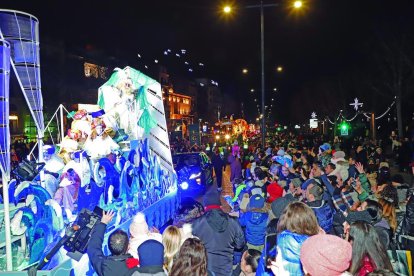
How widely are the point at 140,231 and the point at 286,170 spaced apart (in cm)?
571

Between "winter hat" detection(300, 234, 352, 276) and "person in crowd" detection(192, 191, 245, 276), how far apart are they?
237 centimetres

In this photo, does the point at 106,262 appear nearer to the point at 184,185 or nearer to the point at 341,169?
the point at 341,169

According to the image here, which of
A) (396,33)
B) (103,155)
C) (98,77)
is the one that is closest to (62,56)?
(98,77)

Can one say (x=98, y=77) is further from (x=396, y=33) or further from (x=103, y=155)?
(x=103, y=155)

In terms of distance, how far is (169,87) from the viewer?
269 feet

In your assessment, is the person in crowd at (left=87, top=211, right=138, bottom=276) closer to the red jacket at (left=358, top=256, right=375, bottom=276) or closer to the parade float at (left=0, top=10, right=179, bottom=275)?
the parade float at (left=0, top=10, right=179, bottom=275)

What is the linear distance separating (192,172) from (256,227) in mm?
11069

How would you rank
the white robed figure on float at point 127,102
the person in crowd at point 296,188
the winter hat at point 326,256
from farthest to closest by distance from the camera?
1. the white robed figure on float at point 127,102
2. the person in crowd at point 296,188
3. the winter hat at point 326,256

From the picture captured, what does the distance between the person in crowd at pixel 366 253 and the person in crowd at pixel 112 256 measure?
6.79 feet

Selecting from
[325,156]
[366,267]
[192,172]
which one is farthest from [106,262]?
[192,172]

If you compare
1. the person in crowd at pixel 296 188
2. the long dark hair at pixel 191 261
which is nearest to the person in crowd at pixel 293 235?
the long dark hair at pixel 191 261

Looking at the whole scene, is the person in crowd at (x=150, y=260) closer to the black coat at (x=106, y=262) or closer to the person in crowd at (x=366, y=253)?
the black coat at (x=106, y=262)

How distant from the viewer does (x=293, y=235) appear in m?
3.79

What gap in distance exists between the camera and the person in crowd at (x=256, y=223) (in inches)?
261
